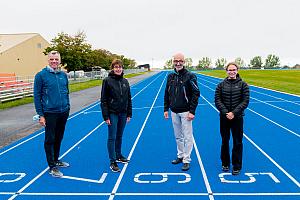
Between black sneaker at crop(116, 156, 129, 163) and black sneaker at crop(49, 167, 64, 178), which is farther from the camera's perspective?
black sneaker at crop(116, 156, 129, 163)

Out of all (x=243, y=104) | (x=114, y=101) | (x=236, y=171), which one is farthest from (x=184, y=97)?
→ (x=236, y=171)

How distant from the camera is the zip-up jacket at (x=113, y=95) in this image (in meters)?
5.90

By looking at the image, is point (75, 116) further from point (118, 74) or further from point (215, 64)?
point (215, 64)

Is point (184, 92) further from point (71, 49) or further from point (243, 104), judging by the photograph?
point (71, 49)

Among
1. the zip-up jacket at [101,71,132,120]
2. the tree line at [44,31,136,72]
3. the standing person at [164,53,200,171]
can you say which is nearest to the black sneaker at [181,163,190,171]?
the standing person at [164,53,200,171]

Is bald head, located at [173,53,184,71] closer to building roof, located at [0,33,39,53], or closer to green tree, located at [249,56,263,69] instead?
building roof, located at [0,33,39,53]

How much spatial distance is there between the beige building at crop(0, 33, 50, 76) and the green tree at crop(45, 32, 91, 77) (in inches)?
297

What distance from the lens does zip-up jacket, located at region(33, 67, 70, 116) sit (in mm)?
5520

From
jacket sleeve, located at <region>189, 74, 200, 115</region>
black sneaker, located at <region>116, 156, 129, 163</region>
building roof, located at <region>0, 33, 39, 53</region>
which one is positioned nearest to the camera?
jacket sleeve, located at <region>189, 74, 200, 115</region>

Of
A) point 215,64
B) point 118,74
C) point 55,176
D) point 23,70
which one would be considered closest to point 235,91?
point 118,74

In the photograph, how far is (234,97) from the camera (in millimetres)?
5578

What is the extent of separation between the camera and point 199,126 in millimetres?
10273

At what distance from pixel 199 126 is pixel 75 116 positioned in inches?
195

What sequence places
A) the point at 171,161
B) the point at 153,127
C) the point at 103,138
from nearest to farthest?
the point at 171,161 < the point at 103,138 < the point at 153,127
